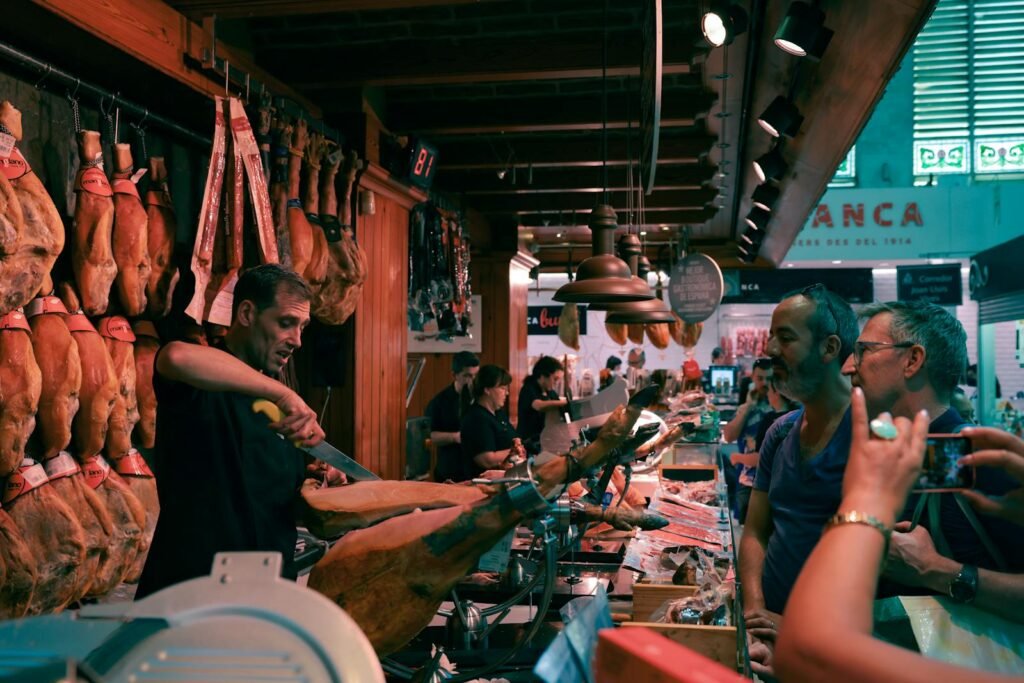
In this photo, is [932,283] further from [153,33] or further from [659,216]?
[153,33]

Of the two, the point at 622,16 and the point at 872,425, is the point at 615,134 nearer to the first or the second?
the point at 622,16

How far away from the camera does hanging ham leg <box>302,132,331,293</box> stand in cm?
411

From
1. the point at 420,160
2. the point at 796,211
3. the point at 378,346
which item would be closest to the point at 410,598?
the point at 378,346

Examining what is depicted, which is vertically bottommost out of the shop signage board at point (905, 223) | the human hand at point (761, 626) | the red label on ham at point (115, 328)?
the human hand at point (761, 626)

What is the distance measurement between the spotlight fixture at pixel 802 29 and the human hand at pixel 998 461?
2.54 meters

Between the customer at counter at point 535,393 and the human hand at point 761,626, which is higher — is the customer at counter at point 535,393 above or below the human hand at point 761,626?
above

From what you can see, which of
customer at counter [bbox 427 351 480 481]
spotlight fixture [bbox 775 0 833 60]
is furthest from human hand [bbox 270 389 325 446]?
customer at counter [bbox 427 351 480 481]

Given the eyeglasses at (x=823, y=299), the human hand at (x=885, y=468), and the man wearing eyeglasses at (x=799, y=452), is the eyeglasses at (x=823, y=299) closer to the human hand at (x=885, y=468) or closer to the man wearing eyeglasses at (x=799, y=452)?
the man wearing eyeglasses at (x=799, y=452)

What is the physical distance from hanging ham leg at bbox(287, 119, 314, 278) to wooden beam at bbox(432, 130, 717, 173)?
220cm

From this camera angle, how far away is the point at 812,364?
2840 millimetres

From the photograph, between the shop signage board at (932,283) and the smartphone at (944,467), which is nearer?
the smartphone at (944,467)

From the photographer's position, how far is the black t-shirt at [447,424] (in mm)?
7125

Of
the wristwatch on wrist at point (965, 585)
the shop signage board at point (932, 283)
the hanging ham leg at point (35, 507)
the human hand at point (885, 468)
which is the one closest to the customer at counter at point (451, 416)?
the hanging ham leg at point (35, 507)

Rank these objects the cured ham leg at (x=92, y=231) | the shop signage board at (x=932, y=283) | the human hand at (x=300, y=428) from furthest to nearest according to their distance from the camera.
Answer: the shop signage board at (x=932, y=283) < the cured ham leg at (x=92, y=231) < the human hand at (x=300, y=428)
